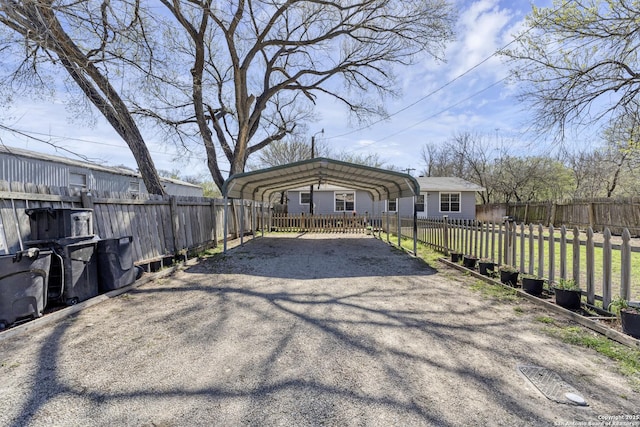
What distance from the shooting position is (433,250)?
381 inches

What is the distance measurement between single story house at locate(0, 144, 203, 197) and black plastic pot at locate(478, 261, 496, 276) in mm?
9832

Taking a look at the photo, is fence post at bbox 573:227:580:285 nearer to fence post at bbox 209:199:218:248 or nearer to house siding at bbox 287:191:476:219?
fence post at bbox 209:199:218:248

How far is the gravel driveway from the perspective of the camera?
213 cm

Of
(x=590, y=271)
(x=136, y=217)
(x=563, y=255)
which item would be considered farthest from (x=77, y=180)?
(x=590, y=271)

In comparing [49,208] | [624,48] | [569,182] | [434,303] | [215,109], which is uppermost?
[215,109]

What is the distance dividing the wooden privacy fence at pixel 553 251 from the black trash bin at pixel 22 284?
6114 millimetres

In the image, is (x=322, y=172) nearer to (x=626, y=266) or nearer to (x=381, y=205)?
(x=626, y=266)

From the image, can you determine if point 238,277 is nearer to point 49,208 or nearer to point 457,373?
point 49,208

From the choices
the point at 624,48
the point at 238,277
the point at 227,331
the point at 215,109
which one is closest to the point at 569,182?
the point at 624,48

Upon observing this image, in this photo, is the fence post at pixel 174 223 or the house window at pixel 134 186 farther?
the house window at pixel 134 186

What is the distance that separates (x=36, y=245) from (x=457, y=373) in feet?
17.2

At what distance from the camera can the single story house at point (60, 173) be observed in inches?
435

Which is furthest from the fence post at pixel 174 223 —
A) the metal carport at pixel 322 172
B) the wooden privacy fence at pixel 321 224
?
the wooden privacy fence at pixel 321 224

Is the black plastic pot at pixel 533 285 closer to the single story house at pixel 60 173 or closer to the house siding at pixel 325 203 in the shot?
the single story house at pixel 60 173
